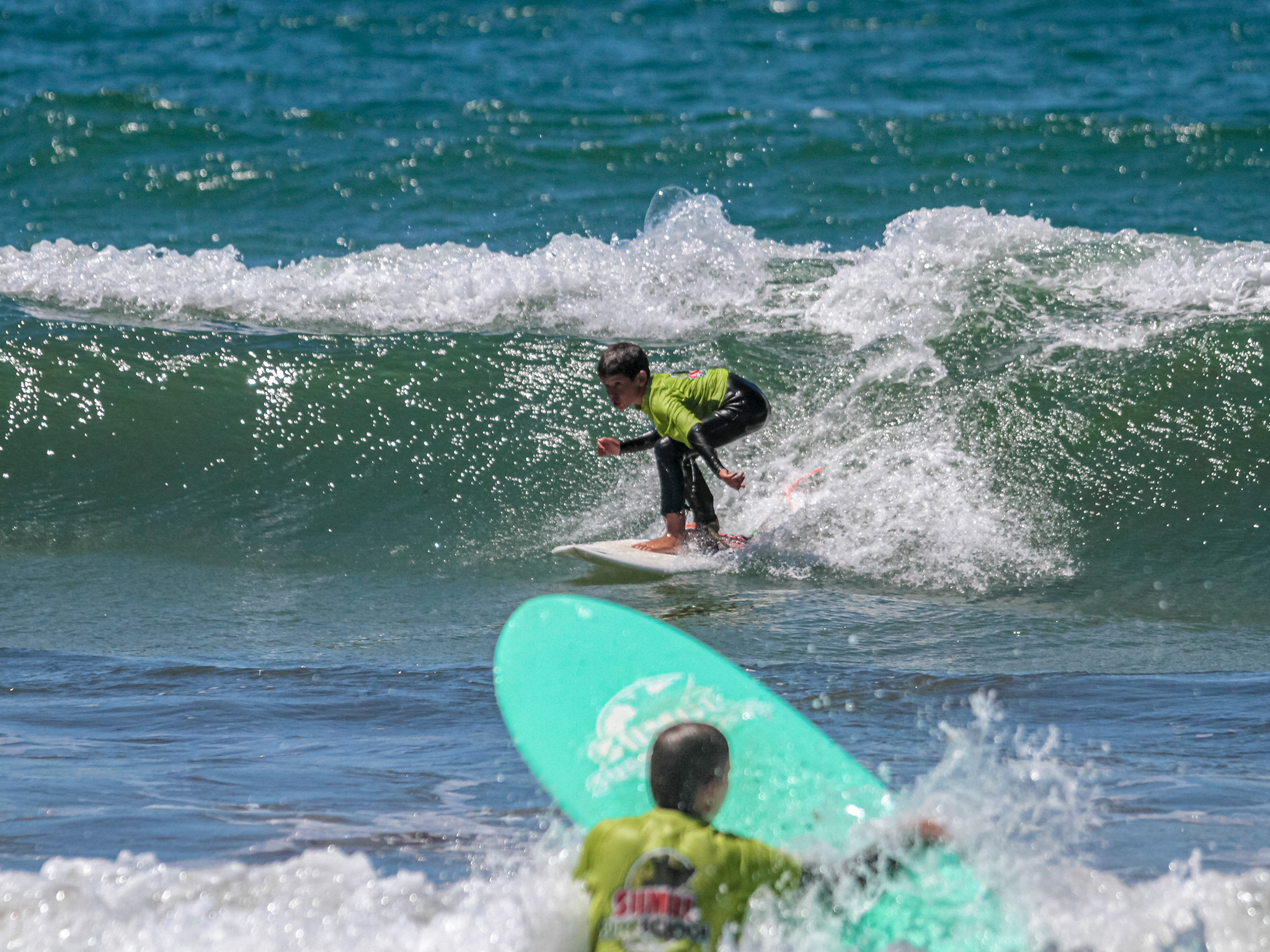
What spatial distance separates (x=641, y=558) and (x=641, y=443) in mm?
601

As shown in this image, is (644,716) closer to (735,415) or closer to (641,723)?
(641,723)

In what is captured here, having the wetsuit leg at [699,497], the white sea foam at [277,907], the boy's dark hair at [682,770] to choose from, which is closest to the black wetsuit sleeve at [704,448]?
the wetsuit leg at [699,497]

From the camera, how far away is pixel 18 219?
531 inches

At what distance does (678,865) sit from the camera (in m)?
2.23

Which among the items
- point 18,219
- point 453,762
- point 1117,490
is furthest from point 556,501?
point 18,219

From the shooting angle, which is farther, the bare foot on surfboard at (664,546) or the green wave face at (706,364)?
the green wave face at (706,364)

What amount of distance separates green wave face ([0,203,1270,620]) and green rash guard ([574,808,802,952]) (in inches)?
159

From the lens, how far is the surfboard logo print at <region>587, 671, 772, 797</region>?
3158 mm

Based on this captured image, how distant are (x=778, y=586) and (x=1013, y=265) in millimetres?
4900

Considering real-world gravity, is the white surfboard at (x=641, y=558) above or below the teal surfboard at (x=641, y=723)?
below

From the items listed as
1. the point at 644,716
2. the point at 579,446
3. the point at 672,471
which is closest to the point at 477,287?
the point at 579,446

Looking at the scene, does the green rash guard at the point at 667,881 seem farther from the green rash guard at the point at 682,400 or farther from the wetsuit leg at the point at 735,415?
the wetsuit leg at the point at 735,415

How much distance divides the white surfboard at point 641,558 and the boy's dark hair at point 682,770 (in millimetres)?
4090

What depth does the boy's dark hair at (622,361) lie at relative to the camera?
6.22 m
